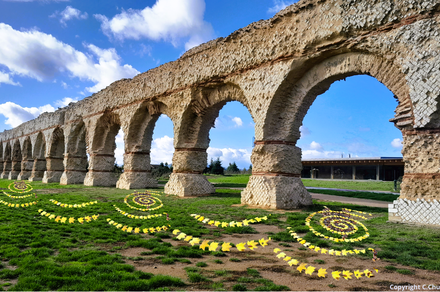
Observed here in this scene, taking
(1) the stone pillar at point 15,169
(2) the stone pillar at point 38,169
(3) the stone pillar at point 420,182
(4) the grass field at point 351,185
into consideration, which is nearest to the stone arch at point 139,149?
(4) the grass field at point 351,185

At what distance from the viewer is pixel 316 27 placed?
301 inches

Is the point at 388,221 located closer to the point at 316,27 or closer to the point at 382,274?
the point at 382,274

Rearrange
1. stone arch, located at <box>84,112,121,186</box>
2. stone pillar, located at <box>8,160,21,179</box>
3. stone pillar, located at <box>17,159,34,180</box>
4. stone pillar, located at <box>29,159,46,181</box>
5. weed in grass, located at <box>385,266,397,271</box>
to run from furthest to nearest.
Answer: stone pillar, located at <box>8,160,21,179</box>, stone pillar, located at <box>17,159,34,180</box>, stone pillar, located at <box>29,159,46,181</box>, stone arch, located at <box>84,112,121,186</box>, weed in grass, located at <box>385,266,397,271</box>

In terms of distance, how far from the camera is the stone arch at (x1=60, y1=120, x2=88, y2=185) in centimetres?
1865

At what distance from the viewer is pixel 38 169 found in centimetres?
2367

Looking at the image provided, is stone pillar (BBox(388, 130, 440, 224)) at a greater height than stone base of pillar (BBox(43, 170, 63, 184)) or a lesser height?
greater

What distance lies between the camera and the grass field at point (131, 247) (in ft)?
9.29

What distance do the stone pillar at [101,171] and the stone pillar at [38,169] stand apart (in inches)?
355

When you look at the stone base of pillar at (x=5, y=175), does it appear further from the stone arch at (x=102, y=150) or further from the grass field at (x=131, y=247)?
the grass field at (x=131, y=247)

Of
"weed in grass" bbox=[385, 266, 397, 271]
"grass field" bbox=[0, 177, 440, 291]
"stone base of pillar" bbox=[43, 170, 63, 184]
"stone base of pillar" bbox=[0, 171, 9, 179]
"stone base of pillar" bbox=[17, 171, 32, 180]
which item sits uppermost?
"weed in grass" bbox=[385, 266, 397, 271]

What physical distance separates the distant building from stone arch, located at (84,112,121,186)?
15198 millimetres

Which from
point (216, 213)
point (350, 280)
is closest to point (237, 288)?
point (350, 280)

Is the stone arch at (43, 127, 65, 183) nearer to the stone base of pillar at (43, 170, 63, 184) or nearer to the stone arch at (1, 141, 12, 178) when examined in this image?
the stone base of pillar at (43, 170, 63, 184)

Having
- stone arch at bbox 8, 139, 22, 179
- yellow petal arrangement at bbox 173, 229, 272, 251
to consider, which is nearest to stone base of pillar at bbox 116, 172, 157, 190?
yellow petal arrangement at bbox 173, 229, 272, 251
